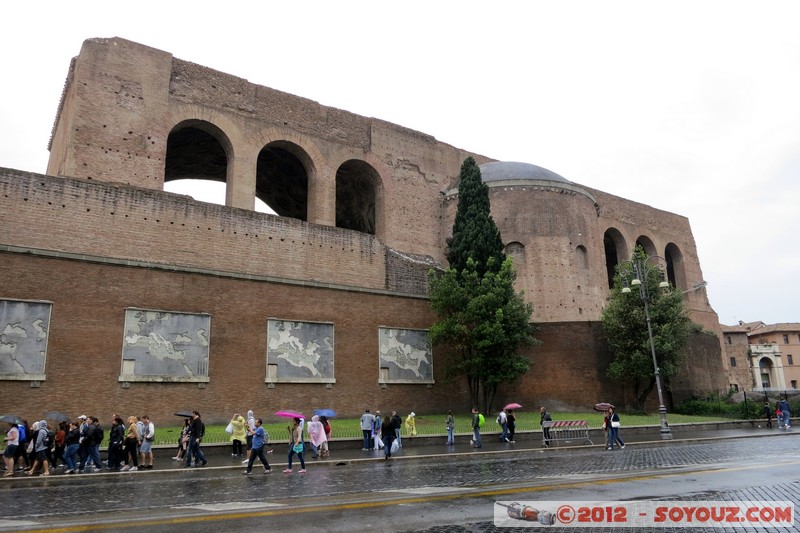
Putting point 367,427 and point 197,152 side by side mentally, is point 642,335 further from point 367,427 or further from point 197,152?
point 197,152

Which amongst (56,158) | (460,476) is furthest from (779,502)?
(56,158)

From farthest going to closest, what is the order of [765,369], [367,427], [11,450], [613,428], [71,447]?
[765,369] < [367,427] < [613,428] < [71,447] < [11,450]

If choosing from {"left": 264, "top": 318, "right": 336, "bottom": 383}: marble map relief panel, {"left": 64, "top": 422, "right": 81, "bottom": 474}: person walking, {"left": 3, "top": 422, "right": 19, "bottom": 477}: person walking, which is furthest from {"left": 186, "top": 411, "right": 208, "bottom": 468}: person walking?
{"left": 264, "top": 318, "right": 336, "bottom": 383}: marble map relief panel

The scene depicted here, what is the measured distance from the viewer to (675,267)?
5294cm

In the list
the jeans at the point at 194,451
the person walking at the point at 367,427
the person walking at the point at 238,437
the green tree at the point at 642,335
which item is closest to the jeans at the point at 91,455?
the jeans at the point at 194,451

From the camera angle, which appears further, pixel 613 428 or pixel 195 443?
pixel 613 428

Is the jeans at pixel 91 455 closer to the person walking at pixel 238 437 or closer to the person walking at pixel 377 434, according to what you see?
the person walking at pixel 238 437

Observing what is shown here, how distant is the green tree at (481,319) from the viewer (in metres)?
24.4

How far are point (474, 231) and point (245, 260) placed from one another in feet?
34.2

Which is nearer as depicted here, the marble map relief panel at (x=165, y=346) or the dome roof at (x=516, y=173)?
the marble map relief panel at (x=165, y=346)

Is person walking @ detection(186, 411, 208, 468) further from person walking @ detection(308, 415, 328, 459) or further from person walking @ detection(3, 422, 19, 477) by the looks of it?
person walking @ detection(3, 422, 19, 477)

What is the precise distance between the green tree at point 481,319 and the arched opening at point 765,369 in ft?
216

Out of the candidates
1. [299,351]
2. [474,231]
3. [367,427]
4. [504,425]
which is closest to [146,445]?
[367,427]

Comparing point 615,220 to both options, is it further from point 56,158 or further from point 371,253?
point 56,158
